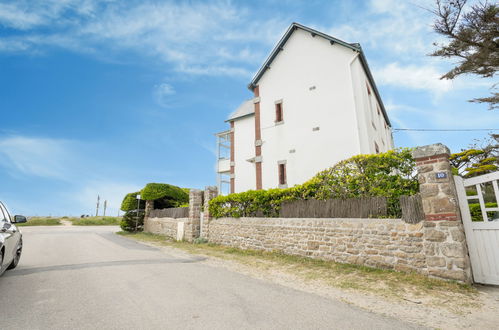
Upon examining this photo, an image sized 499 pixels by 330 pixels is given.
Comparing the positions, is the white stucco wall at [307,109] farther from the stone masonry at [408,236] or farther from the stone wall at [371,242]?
the stone masonry at [408,236]

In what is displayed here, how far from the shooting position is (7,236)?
16.6 feet

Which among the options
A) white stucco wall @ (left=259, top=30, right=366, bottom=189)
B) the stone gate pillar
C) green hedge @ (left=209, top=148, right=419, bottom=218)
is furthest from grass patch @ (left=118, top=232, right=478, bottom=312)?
white stucco wall @ (left=259, top=30, right=366, bottom=189)

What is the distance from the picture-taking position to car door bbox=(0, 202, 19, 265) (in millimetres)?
4953

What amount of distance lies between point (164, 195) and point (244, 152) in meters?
7.32

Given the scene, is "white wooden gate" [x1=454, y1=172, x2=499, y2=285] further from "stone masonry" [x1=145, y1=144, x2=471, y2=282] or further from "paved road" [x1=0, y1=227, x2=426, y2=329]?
"paved road" [x1=0, y1=227, x2=426, y2=329]

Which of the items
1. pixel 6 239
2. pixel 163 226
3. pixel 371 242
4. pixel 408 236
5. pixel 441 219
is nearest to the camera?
pixel 6 239

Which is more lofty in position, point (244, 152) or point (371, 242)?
point (244, 152)

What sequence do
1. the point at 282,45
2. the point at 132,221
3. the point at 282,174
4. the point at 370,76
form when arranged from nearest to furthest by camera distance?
1. the point at 282,174
2. the point at 370,76
3. the point at 282,45
4. the point at 132,221

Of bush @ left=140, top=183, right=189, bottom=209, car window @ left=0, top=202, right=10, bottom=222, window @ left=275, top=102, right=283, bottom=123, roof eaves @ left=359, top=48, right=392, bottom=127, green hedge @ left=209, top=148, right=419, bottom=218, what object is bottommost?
car window @ left=0, top=202, right=10, bottom=222

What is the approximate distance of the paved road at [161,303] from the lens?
3.31m

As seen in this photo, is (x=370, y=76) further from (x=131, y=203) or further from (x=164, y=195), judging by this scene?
(x=131, y=203)

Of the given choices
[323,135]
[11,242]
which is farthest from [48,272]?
[323,135]

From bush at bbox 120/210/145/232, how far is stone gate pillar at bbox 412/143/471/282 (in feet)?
65.5

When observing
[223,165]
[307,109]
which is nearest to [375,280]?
[307,109]
